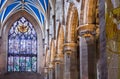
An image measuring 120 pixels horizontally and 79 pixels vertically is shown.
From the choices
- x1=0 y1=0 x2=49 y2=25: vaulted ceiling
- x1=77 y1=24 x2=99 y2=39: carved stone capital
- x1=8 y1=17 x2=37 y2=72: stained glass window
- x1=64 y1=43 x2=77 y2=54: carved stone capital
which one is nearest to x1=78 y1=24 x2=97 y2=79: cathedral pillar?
x1=77 y1=24 x2=99 y2=39: carved stone capital

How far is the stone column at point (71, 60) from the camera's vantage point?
21672 mm

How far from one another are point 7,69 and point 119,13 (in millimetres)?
37038

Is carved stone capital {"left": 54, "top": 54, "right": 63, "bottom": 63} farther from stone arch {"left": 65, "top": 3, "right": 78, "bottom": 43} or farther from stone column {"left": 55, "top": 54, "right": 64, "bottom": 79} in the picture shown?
stone arch {"left": 65, "top": 3, "right": 78, "bottom": 43}

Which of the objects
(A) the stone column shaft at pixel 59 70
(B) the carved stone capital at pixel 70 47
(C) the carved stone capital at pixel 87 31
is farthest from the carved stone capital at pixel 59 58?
(C) the carved stone capital at pixel 87 31

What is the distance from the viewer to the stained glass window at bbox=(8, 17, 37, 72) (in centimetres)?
4597

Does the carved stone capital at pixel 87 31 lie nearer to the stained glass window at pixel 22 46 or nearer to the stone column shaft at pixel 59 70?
the stone column shaft at pixel 59 70

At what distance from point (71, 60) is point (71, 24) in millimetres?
2368

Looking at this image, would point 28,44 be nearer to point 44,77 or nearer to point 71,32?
point 44,77

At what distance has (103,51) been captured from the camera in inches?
420

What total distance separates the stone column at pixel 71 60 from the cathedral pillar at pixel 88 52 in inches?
184

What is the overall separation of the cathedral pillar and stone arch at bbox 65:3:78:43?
404 cm

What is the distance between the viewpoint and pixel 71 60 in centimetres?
2191

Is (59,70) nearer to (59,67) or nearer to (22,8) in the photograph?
(59,67)

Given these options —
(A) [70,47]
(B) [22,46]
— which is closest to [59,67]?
(A) [70,47]
